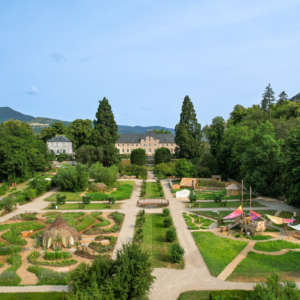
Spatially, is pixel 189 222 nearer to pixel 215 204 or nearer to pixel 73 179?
pixel 215 204

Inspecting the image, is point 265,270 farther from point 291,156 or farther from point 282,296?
point 291,156

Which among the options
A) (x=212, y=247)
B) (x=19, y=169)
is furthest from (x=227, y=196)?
(x=19, y=169)

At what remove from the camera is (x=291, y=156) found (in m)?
26.7

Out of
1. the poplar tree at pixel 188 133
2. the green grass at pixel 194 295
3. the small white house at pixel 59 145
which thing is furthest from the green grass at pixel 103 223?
the small white house at pixel 59 145

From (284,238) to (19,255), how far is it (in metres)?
20.8

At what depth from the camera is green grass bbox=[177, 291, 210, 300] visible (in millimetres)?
12711

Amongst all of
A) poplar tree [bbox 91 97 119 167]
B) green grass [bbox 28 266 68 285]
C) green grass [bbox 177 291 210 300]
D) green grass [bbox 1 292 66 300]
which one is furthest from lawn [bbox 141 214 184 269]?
poplar tree [bbox 91 97 119 167]

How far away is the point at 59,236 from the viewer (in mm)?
18984

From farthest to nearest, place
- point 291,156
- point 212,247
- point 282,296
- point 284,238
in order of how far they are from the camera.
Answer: point 291,156 → point 284,238 → point 212,247 → point 282,296

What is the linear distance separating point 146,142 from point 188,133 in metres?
32.6

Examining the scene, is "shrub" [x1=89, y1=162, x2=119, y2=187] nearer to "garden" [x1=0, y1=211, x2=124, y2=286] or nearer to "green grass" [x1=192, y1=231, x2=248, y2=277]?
"garden" [x1=0, y1=211, x2=124, y2=286]

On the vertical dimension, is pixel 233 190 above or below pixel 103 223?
above

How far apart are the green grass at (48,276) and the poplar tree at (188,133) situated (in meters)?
44.2

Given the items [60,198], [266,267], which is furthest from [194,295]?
[60,198]
